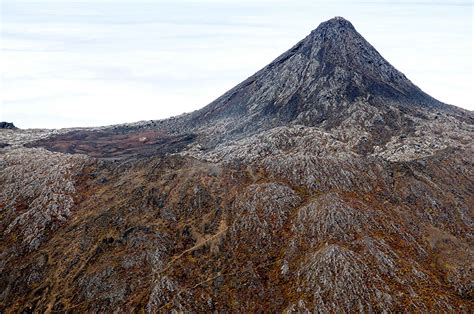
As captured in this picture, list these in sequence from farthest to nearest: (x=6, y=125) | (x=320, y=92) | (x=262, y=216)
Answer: (x=6, y=125)
(x=320, y=92)
(x=262, y=216)

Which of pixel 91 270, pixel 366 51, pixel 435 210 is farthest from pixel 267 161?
pixel 366 51

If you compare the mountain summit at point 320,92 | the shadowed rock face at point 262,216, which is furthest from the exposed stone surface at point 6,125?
the mountain summit at point 320,92

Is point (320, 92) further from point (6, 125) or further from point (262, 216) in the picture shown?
point (6, 125)

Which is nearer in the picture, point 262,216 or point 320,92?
point 262,216

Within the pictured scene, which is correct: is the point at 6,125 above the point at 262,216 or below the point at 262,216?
above

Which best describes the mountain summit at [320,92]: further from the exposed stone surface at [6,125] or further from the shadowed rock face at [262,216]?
the exposed stone surface at [6,125]

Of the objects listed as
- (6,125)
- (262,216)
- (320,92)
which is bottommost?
(262,216)

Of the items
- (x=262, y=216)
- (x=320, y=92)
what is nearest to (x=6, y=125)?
(x=320, y=92)

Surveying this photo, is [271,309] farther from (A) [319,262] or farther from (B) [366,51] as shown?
(B) [366,51]
